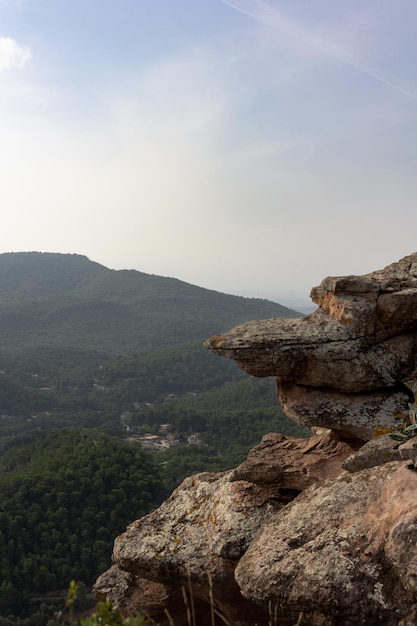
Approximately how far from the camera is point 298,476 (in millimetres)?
13547

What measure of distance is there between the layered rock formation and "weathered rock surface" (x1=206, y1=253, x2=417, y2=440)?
1.0 inches

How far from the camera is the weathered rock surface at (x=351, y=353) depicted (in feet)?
43.2

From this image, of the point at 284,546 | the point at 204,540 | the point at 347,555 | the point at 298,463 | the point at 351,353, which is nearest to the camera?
the point at 347,555

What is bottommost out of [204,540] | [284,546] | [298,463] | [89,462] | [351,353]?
[89,462]

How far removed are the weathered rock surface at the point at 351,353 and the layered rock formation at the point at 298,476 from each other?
3 cm

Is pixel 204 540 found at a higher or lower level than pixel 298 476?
lower

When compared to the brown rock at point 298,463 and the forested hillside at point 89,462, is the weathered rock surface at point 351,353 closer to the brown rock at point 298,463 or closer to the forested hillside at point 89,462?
the brown rock at point 298,463

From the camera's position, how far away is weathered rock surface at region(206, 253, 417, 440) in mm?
13156

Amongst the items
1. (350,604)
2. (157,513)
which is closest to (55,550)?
(157,513)

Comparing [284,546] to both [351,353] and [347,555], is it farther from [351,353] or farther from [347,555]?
[351,353]

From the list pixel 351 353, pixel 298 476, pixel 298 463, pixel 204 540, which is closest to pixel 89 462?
pixel 204 540

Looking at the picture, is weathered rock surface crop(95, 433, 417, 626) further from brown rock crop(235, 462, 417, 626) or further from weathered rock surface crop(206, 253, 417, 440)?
weathered rock surface crop(206, 253, 417, 440)

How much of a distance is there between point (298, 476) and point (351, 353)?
3.51 metres

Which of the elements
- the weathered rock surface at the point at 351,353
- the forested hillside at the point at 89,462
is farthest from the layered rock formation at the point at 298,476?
the forested hillside at the point at 89,462
